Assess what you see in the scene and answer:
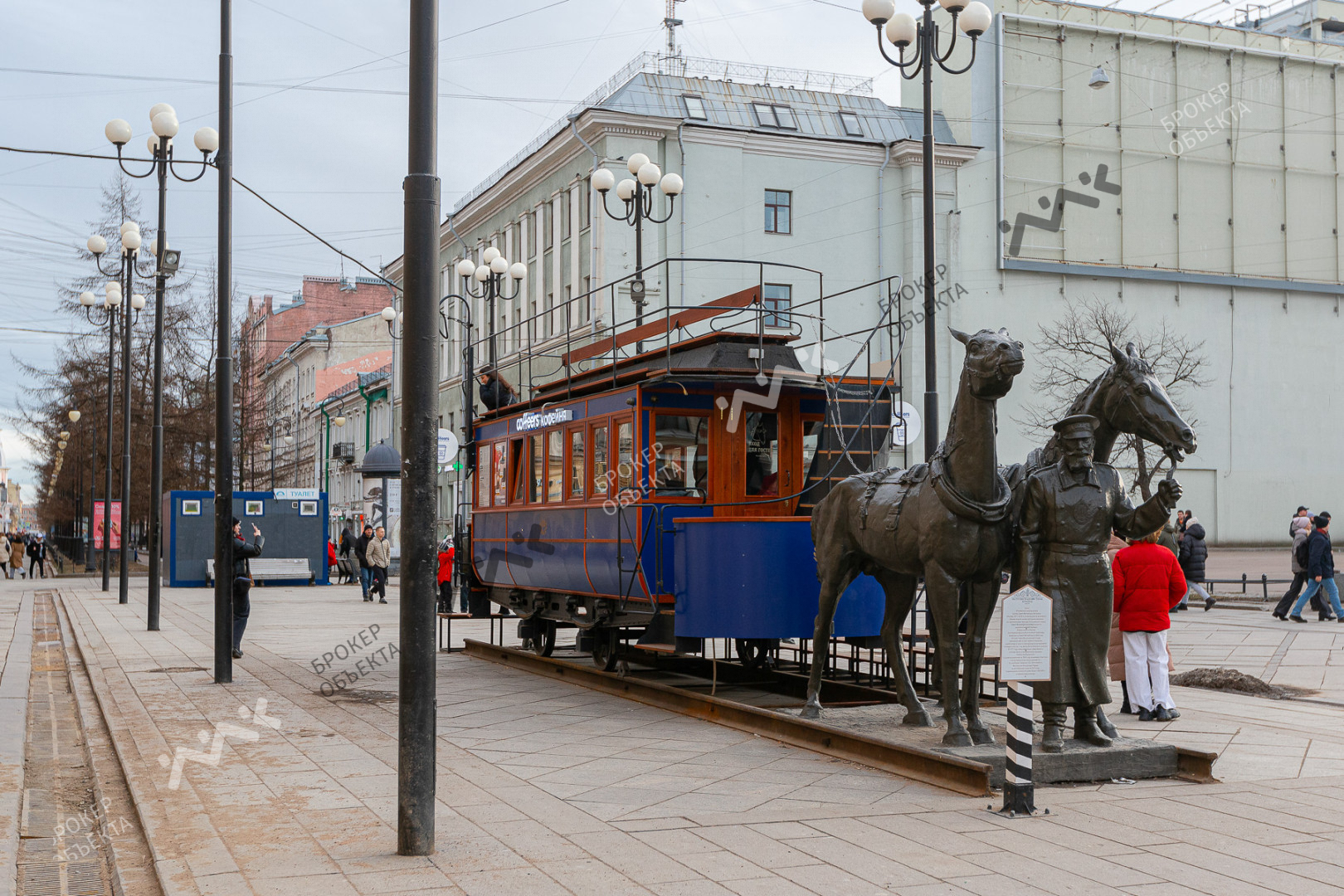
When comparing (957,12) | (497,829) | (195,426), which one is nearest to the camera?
→ (497,829)

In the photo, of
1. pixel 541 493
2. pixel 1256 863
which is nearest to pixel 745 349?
pixel 541 493

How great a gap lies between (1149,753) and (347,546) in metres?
38.3

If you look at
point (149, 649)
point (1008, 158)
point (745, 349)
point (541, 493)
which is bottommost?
point (149, 649)

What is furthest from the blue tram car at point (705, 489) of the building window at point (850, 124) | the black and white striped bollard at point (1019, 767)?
Result: the building window at point (850, 124)

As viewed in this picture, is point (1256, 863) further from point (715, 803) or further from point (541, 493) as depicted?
point (541, 493)

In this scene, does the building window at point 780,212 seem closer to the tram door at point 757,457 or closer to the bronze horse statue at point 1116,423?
the tram door at point 757,457

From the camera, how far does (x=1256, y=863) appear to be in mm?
6770

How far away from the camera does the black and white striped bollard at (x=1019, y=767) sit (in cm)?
787

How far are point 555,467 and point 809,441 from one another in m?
3.28

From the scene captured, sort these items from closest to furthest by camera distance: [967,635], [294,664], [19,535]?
[967,635], [294,664], [19,535]

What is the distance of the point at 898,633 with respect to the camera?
1088cm

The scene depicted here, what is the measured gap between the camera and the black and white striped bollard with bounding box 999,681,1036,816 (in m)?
7.87

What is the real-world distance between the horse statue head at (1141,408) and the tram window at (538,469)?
7660mm

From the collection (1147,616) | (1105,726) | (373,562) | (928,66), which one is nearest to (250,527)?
(373,562)
